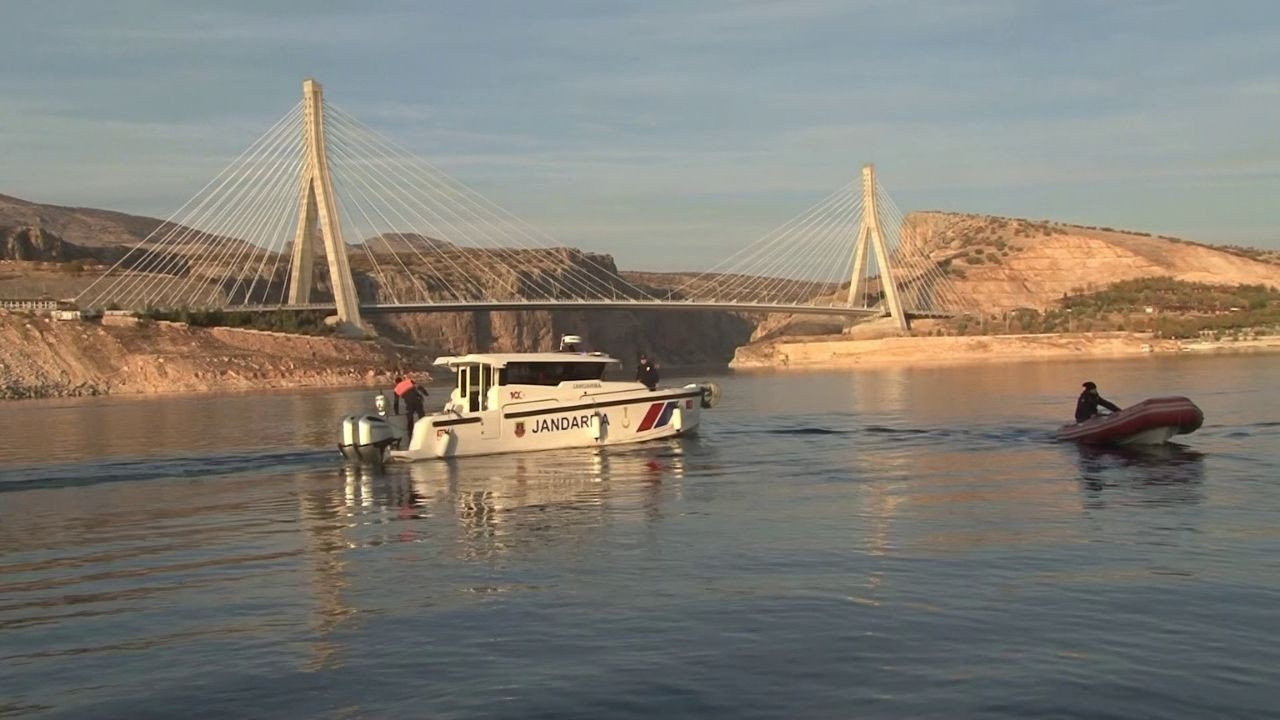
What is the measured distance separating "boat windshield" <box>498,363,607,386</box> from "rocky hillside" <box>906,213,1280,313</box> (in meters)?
121

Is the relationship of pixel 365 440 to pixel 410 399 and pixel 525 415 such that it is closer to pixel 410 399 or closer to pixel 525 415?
pixel 410 399

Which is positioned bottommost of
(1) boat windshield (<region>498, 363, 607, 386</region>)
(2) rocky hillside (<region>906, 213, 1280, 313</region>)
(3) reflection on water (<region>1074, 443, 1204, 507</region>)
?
(3) reflection on water (<region>1074, 443, 1204, 507</region>)

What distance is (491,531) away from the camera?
661 inches

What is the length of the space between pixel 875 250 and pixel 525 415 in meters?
90.1

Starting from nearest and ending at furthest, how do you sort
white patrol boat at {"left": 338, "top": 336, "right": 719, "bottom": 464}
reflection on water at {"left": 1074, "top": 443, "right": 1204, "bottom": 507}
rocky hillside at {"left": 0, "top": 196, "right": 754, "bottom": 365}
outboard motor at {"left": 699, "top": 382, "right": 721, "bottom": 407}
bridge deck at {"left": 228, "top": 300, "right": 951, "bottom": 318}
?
reflection on water at {"left": 1074, "top": 443, "right": 1204, "bottom": 507}
white patrol boat at {"left": 338, "top": 336, "right": 719, "bottom": 464}
outboard motor at {"left": 699, "top": 382, "right": 721, "bottom": 407}
bridge deck at {"left": 228, "top": 300, "right": 951, "bottom": 318}
rocky hillside at {"left": 0, "top": 196, "right": 754, "bottom": 365}

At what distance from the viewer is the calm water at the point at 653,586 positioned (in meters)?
9.33

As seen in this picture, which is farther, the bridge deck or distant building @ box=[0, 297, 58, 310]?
the bridge deck

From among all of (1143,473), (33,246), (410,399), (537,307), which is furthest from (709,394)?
(33,246)

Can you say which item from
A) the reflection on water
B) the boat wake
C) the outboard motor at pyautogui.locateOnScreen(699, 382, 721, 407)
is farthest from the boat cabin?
the reflection on water

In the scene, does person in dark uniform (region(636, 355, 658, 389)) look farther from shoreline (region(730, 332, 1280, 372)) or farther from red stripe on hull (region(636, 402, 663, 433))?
shoreline (region(730, 332, 1280, 372))

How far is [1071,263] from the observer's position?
151375 millimetres

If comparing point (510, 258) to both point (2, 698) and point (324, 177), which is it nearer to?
point (324, 177)

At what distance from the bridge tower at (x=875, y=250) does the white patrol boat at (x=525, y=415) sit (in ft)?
280

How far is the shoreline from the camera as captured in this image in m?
102
